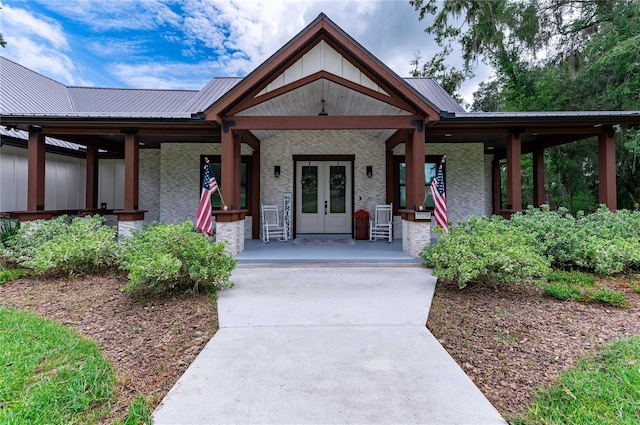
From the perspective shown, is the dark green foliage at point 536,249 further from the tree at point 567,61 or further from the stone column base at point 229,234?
the tree at point 567,61

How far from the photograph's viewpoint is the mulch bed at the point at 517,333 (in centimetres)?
230

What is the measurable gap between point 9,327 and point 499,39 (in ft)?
56.2

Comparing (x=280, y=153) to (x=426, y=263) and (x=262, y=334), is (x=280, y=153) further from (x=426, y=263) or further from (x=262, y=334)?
(x=262, y=334)

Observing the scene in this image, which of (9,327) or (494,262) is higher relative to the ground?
(494,262)

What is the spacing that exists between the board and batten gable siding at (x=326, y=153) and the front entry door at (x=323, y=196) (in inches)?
11.7

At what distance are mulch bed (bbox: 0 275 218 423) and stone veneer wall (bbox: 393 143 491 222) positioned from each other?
8.12m

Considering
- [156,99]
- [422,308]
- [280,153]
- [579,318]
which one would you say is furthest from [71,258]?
[156,99]

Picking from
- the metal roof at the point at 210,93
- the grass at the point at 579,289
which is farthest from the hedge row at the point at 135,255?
the metal roof at the point at 210,93

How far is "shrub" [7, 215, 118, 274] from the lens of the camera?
4887mm

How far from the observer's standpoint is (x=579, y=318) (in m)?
3.33

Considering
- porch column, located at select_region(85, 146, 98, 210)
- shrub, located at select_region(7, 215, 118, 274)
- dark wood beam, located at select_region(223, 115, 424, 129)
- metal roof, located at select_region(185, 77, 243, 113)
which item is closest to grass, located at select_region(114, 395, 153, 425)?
shrub, located at select_region(7, 215, 118, 274)

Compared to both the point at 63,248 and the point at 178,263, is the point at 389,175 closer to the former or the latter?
the point at 178,263

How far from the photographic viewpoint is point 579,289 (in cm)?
408

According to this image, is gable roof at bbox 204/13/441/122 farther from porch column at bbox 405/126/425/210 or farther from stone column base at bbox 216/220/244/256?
stone column base at bbox 216/220/244/256
